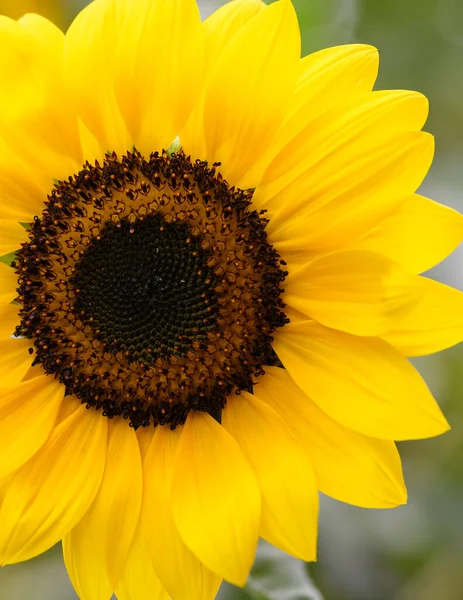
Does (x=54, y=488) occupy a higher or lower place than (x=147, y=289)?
lower

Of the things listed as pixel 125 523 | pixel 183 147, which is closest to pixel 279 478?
pixel 125 523

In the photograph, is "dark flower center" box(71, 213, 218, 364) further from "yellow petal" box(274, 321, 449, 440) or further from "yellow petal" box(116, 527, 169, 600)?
"yellow petal" box(116, 527, 169, 600)

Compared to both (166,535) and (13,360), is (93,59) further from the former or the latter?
(166,535)

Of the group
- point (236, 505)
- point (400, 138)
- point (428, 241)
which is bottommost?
point (236, 505)

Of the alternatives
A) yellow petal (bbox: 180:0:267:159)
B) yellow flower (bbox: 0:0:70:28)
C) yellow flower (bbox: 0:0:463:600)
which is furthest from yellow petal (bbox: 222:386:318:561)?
yellow flower (bbox: 0:0:70:28)

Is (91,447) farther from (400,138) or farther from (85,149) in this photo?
(400,138)

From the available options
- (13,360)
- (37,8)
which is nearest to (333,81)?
(13,360)

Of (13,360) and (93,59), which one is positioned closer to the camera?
(93,59)
